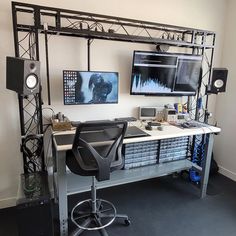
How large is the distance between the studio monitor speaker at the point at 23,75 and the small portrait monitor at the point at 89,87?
37 centimetres

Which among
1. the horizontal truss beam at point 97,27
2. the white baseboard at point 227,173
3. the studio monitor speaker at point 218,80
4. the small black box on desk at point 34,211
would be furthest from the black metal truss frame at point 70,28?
the white baseboard at point 227,173

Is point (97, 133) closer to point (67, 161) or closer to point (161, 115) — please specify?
point (67, 161)

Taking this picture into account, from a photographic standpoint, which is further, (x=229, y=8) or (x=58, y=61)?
(x=229, y=8)

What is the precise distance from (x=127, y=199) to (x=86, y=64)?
165cm

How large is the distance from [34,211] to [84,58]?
62.9 inches

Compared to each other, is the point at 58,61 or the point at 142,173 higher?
the point at 58,61

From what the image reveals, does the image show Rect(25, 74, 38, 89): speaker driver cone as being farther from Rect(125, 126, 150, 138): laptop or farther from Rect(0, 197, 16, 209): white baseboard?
Rect(0, 197, 16, 209): white baseboard

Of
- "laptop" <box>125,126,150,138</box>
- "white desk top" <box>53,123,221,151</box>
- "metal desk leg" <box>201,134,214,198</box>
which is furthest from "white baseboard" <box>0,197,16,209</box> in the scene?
"metal desk leg" <box>201,134,214,198</box>

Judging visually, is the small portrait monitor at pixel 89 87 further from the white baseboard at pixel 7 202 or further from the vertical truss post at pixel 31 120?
the white baseboard at pixel 7 202

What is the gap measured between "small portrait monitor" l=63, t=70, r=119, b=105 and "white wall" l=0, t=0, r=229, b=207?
8.7 inches

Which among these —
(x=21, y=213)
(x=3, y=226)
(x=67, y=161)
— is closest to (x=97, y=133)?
(x=67, y=161)

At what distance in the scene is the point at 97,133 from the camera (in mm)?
1688

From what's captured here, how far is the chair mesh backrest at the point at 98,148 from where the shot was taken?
64.0 inches

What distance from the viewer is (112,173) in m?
2.32
